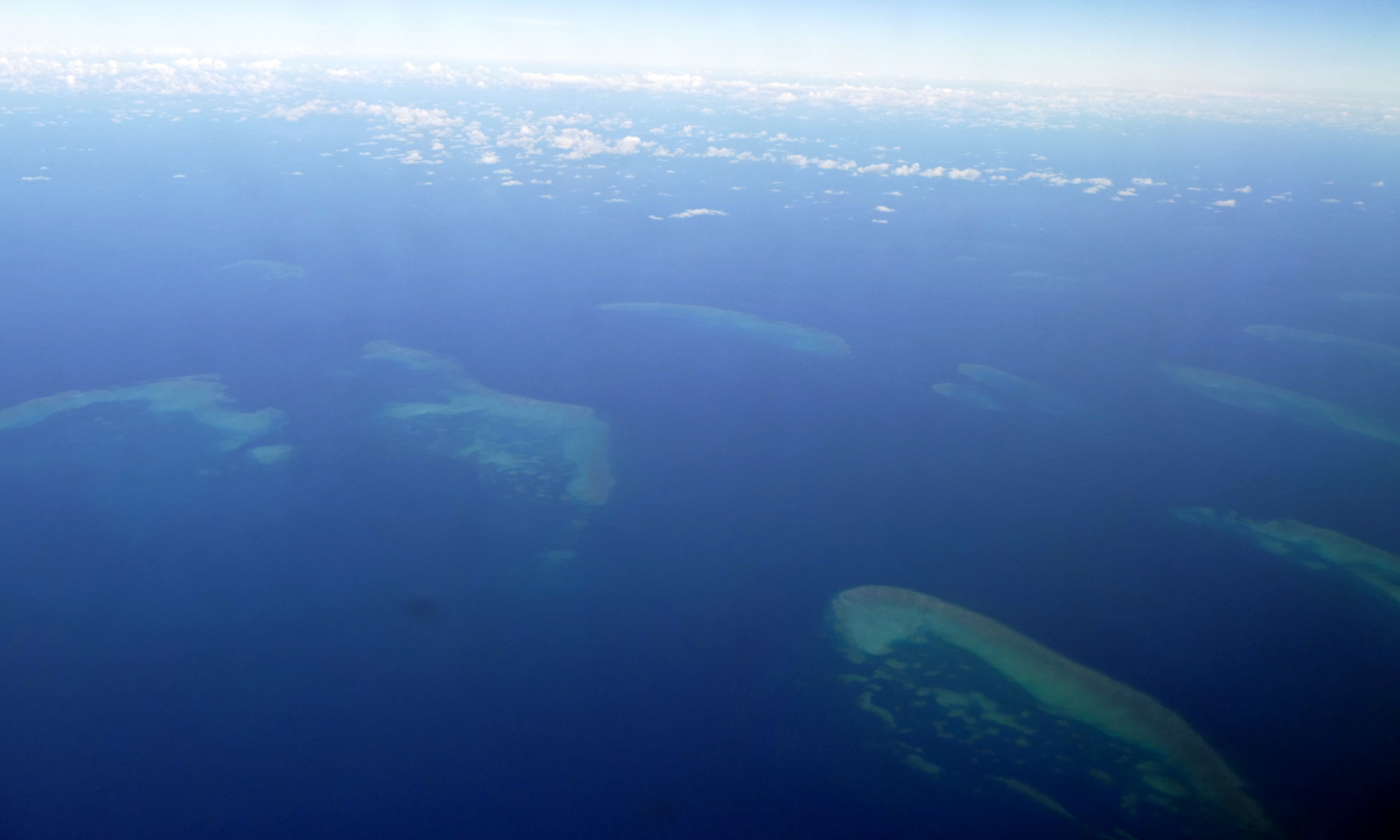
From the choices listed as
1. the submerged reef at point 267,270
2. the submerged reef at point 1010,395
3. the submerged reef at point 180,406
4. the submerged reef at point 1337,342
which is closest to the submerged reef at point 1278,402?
the submerged reef at point 1010,395

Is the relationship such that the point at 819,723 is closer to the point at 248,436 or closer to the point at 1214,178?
the point at 248,436

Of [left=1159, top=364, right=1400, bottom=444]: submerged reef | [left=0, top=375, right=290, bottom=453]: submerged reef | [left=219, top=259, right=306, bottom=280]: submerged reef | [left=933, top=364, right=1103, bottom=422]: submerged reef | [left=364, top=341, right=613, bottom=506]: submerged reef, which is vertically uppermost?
[left=1159, top=364, right=1400, bottom=444]: submerged reef

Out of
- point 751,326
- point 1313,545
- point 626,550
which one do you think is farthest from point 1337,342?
point 626,550

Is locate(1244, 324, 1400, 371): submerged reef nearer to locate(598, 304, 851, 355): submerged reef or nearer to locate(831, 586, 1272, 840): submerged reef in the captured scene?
locate(598, 304, 851, 355): submerged reef

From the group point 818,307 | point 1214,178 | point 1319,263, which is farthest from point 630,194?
point 1214,178

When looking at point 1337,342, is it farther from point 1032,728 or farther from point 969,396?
point 1032,728

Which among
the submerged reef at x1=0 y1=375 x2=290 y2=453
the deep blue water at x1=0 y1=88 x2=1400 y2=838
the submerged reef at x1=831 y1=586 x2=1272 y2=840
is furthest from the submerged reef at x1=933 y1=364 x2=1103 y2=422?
the submerged reef at x1=0 y1=375 x2=290 y2=453

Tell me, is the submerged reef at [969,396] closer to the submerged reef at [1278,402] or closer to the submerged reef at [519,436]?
the submerged reef at [1278,402]
